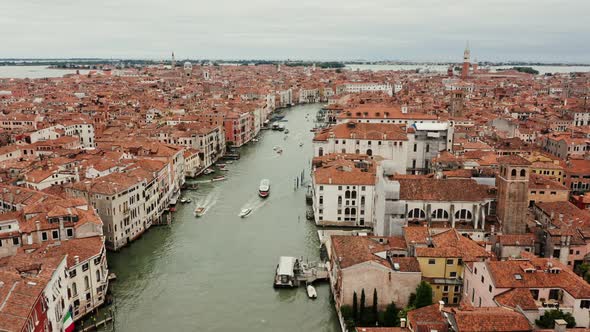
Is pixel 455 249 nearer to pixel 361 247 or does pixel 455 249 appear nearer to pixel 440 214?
pixel 361 247

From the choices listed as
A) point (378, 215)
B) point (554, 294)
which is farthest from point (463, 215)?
point (554, 294)

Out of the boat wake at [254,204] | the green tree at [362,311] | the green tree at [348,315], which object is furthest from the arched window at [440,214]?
the boat wake at [254,204]

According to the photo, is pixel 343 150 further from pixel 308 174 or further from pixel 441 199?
pixel 441 199

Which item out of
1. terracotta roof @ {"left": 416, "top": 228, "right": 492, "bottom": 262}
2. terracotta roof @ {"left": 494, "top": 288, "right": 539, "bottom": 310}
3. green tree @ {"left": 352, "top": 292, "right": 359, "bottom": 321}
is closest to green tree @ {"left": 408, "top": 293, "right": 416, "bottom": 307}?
terracotta roof @ {"left": 416, "top": 228, "right": 492, "bottom": 262}

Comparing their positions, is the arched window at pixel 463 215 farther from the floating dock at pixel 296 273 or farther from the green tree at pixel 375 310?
the green tree at pixel 375 310

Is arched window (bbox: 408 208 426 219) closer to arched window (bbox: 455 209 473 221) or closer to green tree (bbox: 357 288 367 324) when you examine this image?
arched window (bbox: 455 209 473 221)

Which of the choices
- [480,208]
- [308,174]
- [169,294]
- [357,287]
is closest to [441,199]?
[480,208]

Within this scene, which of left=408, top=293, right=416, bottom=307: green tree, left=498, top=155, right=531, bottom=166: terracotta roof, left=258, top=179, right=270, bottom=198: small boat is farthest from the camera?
left=258, top=179, right=270, bottom=198: small boat
